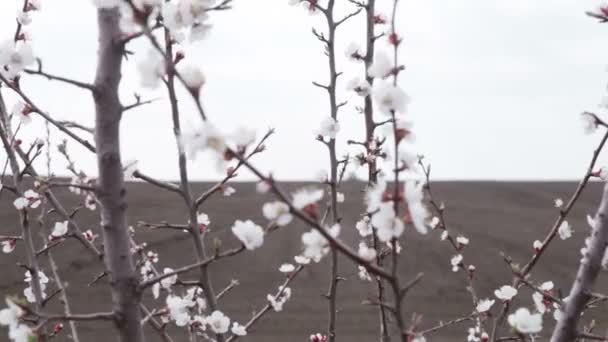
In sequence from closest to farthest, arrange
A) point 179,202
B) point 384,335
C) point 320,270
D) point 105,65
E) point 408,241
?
1. point 105,65
2. point 384,335
3. point 320,270
4. point 408,241
5. point 179,202

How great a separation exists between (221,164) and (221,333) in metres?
0.92

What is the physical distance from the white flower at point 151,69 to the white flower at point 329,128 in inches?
59.3

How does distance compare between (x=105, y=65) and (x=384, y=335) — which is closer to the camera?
(x=105, y=65)

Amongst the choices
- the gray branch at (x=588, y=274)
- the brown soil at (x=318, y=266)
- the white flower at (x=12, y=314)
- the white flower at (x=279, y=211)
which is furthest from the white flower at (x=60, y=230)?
the brown soil at (x=318, y=266)

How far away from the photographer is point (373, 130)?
259 cm

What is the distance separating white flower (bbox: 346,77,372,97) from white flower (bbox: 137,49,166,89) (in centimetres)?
159

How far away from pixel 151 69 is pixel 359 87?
1.69m

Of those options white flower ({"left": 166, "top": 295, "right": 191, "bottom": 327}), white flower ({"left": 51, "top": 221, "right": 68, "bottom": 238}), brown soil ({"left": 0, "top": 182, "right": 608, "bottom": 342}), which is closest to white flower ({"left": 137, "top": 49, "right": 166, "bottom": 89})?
white flower ({"left": 166, "top": 295, "right": 191, "bottom": 327})

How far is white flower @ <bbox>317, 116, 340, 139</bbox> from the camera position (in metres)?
2.52

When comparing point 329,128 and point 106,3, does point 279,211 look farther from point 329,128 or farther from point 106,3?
point 329,128

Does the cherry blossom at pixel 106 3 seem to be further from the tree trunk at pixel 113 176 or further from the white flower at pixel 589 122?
the white flower at pixel 589 122

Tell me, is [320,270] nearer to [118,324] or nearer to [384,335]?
[384,335]

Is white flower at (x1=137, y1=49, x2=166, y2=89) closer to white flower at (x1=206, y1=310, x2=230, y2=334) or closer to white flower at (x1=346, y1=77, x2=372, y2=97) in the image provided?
white flower at (x1=206, y1=310, x2=230, y2=334)

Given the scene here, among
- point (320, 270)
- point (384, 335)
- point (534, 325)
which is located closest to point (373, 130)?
point (384, 335)
